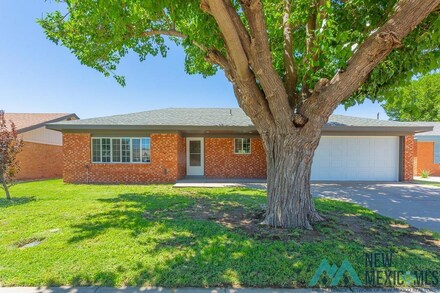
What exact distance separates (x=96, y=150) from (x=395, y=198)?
1411cm

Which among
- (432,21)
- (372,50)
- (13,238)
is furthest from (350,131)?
(13,238)

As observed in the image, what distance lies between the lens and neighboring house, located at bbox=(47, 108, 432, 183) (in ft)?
37.8

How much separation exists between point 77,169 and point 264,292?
40.1 ft

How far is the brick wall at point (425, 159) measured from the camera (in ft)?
53.6

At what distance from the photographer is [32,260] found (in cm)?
356

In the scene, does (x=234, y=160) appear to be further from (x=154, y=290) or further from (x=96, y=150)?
(x=154, y=290)

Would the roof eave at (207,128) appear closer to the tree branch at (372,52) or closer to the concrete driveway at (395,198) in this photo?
the concrete driveway at (395,198)

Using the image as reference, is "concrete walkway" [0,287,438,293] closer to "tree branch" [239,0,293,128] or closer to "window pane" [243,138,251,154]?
"tree branch" [239,0,293,128]

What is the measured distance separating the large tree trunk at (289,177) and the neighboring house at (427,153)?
17205 mm

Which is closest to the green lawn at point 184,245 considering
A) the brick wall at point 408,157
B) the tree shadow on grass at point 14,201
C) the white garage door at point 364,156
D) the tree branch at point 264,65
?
the tree shadow on grass at point 14,201

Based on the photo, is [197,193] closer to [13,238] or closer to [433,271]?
[13,238]

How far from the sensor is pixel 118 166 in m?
11.8

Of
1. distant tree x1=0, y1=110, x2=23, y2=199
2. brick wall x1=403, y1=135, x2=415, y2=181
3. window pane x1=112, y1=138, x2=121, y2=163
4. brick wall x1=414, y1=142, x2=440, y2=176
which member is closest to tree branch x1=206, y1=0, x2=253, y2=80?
distant tree x1=0, y1=110, x2=23, y2=199

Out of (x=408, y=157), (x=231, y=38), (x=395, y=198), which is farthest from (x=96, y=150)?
(x=408, y=157)
